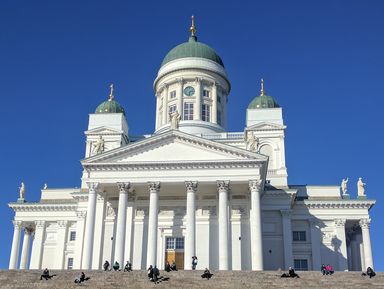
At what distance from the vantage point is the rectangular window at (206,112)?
59906 millimetres

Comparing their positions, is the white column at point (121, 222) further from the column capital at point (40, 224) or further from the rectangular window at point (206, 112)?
the rectangular window at point (206, 112)

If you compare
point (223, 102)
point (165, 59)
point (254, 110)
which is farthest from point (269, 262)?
point (165, 59)

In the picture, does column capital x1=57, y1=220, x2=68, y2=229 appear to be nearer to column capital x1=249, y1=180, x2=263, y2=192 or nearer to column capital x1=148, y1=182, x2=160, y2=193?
column capital x1=148, y1=182, x2=160, y2=193

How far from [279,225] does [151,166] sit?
1411 cm

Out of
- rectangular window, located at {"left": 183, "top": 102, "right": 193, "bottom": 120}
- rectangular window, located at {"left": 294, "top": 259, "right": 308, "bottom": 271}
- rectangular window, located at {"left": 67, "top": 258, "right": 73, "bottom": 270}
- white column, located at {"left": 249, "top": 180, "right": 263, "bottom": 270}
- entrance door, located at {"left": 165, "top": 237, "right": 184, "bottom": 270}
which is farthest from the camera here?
rectangular window, located at {"left": 183, "top": 102, "right": 193, "bottom": 120}

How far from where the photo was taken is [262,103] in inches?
2255

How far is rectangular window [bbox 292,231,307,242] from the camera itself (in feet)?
168

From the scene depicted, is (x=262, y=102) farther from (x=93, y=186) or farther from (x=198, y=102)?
(x=93, y=186)

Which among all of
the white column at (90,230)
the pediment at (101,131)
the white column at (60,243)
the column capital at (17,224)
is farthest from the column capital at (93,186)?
the column capital at (17,224)

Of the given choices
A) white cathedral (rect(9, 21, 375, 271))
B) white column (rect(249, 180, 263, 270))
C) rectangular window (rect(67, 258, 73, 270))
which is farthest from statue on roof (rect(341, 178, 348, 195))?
rectangular window (rect(67, 258, 73, 270))

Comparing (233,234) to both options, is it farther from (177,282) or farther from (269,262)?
(177,282)

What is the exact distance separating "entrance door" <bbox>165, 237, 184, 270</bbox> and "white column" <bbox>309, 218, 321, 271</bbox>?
42.1 ft

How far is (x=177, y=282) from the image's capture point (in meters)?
30.9

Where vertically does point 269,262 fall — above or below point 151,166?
below
